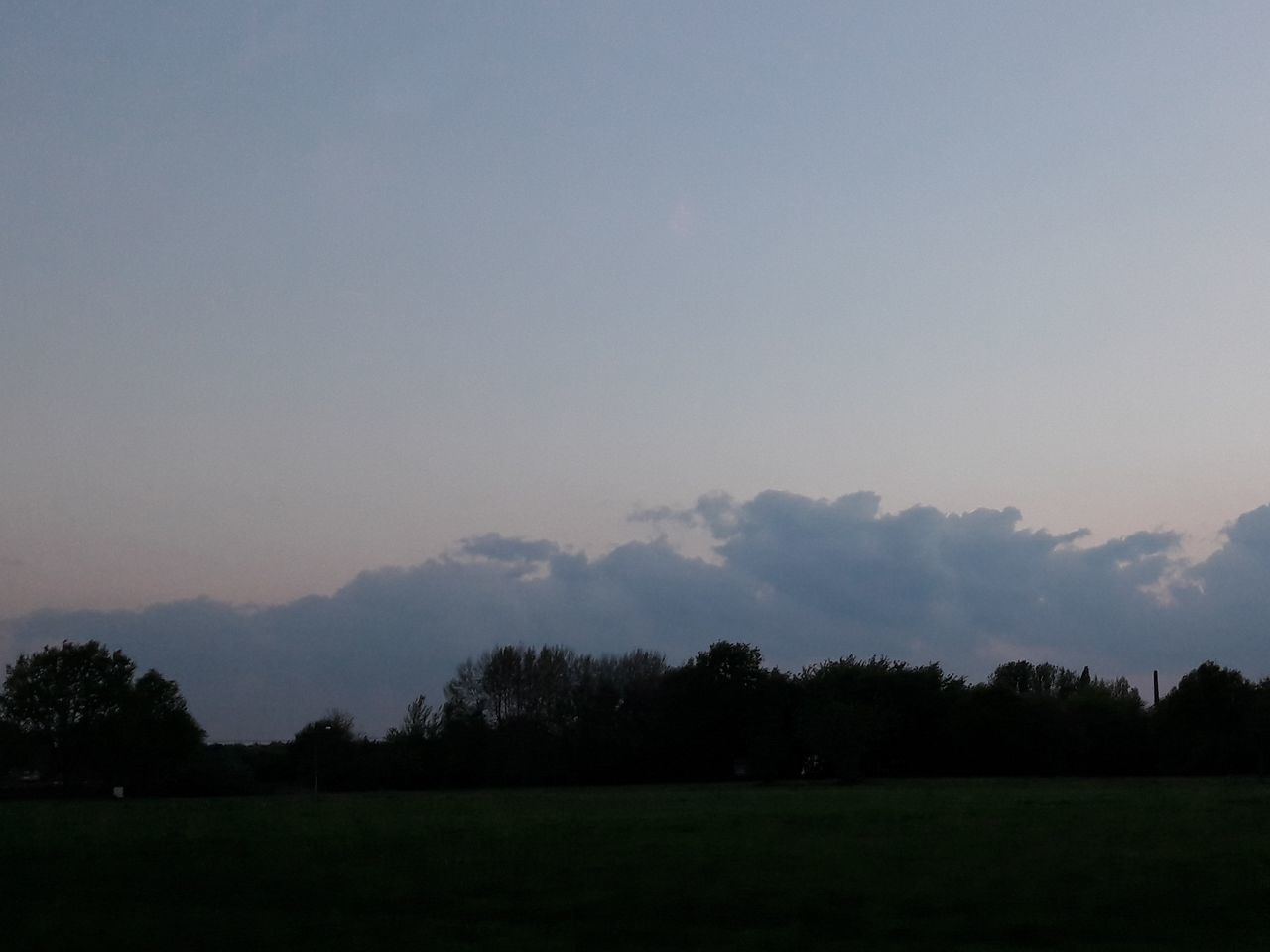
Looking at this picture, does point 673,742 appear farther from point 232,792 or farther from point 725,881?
point 725,881

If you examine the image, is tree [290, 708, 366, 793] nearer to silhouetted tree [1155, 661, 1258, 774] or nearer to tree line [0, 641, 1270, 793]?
tree line [0, 641, 1270, 793]

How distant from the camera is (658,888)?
1442 cm

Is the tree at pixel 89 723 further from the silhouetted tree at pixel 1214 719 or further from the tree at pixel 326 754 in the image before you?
the silhouetted tree at pixel 1214 719

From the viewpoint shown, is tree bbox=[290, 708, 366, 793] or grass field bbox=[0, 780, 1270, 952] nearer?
grass field bbox=[0, 780, 1270, 952]

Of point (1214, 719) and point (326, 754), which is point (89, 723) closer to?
point (326, 754)

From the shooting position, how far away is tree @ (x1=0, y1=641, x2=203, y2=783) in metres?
87.8

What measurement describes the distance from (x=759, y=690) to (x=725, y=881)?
89.2 meters

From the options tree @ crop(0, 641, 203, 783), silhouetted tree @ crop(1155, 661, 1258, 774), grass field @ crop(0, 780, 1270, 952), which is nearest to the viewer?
grass field @ crop(0, 780, 1270, 952)

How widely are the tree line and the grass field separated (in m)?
63.8

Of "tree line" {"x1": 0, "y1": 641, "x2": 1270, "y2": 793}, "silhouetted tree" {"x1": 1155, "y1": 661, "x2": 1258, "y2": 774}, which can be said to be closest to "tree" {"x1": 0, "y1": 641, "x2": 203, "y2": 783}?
"tree line" {"x1": 0, "y1": 641, "x2": 1270, "y2": 793}

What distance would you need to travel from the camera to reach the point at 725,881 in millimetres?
14836

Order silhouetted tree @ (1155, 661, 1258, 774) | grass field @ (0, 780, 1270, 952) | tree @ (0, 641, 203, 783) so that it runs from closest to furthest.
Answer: grass field @ (0, 780, 1270, 952), silhouetted tree @ (1155, 661, 1258, 774), tree @ (0, 641, 203, 783)

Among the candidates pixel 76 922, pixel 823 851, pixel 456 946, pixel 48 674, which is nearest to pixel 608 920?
pixel 456 946

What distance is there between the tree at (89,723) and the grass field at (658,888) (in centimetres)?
6829
